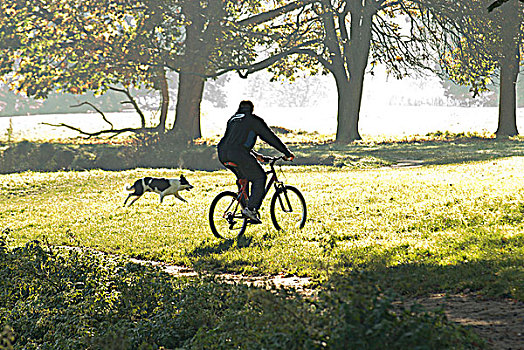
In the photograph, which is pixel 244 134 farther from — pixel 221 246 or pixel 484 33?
pixel 484 33

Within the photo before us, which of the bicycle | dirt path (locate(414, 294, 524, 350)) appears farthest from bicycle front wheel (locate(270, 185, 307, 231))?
dirt path (locate(414, 294, 524, 350))

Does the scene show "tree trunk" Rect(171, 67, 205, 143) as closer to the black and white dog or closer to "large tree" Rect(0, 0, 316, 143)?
"large tree" Rect(0, 0, 316, 143)

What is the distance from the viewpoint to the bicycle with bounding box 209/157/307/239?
10562mm

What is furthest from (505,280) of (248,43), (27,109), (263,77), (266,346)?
(263,77)

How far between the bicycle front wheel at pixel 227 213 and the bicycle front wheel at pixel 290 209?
0.56 m

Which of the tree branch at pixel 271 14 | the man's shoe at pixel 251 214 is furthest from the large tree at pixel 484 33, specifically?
the man's shoe at pixel 251 214

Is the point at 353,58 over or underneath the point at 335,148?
over

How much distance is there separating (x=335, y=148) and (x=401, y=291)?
22.8 meters

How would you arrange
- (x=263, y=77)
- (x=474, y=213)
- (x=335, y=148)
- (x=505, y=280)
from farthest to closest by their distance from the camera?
(x=263, y=77)
(x=335, y=148)
(x=474, y=213)
(x=505, y=280)

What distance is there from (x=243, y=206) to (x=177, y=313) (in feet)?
12.4

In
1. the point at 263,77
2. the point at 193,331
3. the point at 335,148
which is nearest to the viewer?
the point at 193,331

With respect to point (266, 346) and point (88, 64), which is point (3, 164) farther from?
point (266, 346)

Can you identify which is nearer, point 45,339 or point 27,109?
point 45,339

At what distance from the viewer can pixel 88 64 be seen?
102 feet
